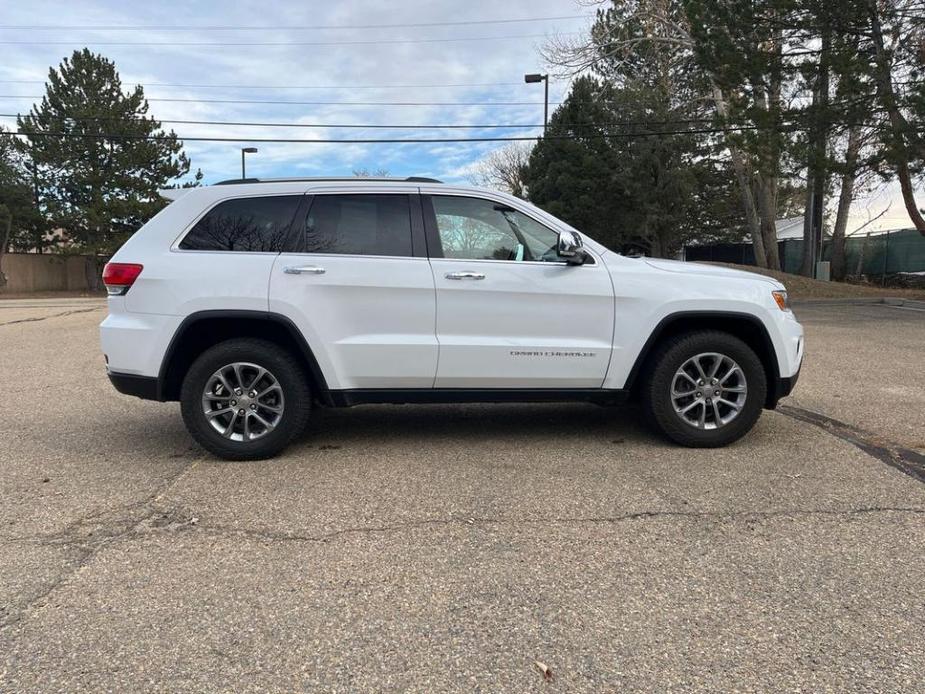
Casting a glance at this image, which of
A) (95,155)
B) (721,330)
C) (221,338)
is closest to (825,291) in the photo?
(721,330)

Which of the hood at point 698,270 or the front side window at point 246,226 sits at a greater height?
the front side window at point 246,226

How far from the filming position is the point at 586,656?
2.49m

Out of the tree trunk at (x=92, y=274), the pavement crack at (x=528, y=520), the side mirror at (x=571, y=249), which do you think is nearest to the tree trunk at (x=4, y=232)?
the tree trunk at (x=92, y=274)

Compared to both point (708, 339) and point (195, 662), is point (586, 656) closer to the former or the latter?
point (195, 662)

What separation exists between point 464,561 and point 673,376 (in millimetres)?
2334

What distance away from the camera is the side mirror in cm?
463

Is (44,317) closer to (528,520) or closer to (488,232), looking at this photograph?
(488,232)

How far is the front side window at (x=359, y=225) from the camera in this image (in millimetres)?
4719

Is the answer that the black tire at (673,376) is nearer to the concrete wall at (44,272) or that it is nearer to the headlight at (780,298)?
the headlight at (780,298)

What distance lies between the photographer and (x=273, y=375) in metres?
4.62

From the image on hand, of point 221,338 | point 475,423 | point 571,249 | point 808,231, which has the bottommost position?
point 475,423

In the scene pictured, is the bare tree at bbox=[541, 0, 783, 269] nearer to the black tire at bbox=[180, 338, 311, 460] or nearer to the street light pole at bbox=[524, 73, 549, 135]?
the street light pole at bbox=[524, 73, 549, 135]

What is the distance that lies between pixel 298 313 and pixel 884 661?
362 cm

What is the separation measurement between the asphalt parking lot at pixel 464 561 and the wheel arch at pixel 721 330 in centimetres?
50
